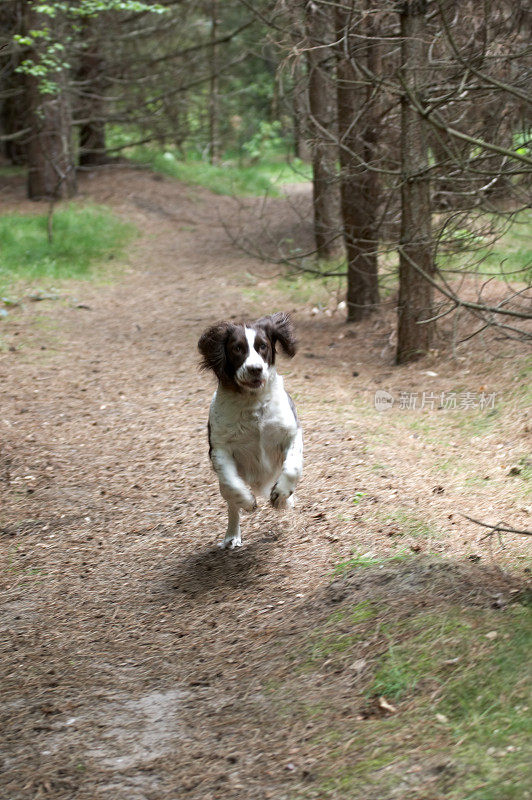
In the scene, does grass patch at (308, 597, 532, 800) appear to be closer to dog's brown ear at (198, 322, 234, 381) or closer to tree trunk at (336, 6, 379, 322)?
dog's brown ear at (198, 322, 234, 381)

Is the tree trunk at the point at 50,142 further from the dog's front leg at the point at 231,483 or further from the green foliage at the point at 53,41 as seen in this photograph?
the dog's front leg at the point at 231,483

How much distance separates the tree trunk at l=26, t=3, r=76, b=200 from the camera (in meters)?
16.4

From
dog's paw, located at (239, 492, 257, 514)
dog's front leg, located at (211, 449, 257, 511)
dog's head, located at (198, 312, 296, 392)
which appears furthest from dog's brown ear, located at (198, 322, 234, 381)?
dog's paw, located at (239, 492, 257, 514)

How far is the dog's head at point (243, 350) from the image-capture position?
5.04 meters

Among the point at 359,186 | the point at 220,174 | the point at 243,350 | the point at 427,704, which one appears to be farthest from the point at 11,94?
the point at 427,704

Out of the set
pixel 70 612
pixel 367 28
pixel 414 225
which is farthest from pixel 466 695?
pixel 367 28

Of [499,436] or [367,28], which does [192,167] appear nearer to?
[367,28]

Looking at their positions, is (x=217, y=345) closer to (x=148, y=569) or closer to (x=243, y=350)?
(x=243, y=350)

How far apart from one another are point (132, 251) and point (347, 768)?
13947 millimetres

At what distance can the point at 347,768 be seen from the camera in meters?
3.21

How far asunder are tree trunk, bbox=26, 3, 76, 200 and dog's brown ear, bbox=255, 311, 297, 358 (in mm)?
12062

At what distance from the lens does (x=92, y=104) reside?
1956 centimetres

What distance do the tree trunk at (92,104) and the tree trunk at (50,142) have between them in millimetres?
952

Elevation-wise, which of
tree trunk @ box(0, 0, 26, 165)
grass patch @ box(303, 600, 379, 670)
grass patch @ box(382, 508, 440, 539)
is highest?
tree trunk @ box(0, 0, 26, 165)
